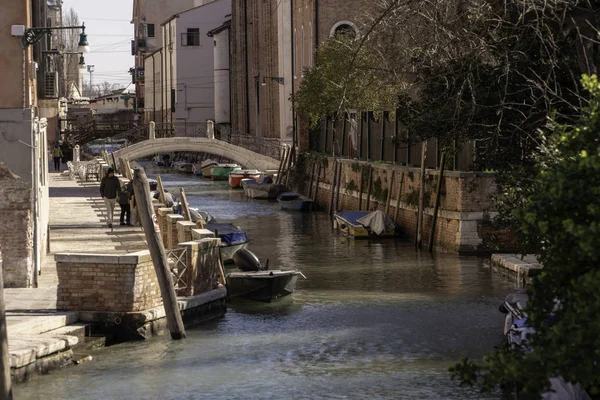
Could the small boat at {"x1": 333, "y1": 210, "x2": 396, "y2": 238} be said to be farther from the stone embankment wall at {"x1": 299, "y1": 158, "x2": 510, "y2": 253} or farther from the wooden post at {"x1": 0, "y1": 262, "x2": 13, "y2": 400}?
the wooden post at {"x1": 0, "y1": 262, "x2": 13, "y2": 400}

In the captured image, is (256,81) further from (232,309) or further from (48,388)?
(48,388)

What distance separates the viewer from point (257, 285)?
19453mm

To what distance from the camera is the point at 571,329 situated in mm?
6895

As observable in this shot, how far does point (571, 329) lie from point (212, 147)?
172ft

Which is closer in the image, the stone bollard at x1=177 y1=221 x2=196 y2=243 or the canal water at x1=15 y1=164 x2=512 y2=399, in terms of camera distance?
the canal water at x1=15 y1=164 x2=512 y2=399

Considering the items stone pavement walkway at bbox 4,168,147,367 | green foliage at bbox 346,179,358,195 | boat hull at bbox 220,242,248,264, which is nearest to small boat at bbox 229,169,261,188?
stone pavement walkway at bbox 4,168,147,367

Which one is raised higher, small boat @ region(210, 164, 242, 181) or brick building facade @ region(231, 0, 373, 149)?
brick building facade @ region(231, 0, 373, 149)

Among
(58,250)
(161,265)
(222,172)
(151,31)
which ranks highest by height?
(151,31)

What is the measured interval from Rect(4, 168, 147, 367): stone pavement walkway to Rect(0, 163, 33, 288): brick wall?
381 mm

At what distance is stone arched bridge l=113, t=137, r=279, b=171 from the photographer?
189 feet

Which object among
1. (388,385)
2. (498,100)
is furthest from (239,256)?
(388,385)

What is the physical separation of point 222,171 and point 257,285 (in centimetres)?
4222

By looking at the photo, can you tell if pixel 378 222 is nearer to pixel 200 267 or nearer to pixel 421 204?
pixel 421 204

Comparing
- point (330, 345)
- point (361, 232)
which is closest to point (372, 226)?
point (361, 232)
